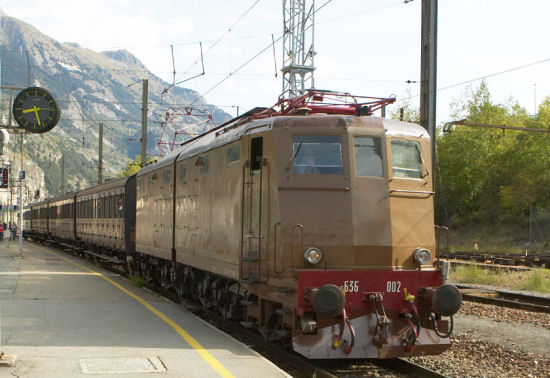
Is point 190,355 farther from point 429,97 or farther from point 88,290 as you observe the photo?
point 429,97

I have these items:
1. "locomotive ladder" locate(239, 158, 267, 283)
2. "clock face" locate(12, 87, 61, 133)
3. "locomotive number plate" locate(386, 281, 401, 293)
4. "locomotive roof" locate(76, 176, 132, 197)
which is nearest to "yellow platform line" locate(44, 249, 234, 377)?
"locomotive ladder" locate(239, 158, 267, 283)

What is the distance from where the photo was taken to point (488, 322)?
12258 millimetres

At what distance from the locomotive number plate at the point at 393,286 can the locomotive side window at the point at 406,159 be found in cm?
148

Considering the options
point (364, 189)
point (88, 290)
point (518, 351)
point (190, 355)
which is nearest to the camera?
point (190, 355)

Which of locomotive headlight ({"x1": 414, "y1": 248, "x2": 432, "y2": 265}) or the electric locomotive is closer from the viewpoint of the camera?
the electric locomotive

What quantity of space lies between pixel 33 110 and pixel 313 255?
21.1 ft

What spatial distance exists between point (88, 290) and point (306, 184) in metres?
8.06

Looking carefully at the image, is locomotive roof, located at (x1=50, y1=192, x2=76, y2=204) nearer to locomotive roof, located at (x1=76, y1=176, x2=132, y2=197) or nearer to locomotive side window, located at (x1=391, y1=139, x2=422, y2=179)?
locomotive roof, located at (x1=76, y1=176, x2=132, y2=197)

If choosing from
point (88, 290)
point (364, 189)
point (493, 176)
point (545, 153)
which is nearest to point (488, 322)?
point (364, 189)

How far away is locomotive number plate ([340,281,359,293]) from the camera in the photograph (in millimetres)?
8176

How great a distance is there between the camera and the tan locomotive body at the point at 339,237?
8094 mm

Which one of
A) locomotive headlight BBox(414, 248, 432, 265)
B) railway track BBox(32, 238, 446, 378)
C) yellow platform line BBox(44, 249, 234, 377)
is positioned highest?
locomotive headlight BBox(414, 248, 432, 265)

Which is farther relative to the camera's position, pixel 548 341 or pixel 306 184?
pixel 548 341

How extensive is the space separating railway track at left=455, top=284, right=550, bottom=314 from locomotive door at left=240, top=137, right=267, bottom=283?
7.41 meters
